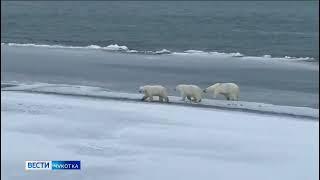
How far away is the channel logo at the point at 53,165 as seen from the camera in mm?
9758

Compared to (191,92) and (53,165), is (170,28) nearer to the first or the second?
(191,92)

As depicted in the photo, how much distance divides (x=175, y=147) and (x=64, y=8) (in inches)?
1639

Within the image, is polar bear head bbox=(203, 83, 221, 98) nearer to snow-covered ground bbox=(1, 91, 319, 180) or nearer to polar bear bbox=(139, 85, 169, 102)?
polar bear bbox=(139, 85, 169, 102)

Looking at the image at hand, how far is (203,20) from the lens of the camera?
134ft

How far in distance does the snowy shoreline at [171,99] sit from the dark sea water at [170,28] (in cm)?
980

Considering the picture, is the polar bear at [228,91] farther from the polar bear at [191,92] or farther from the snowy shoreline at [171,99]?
the polar bear at [191,92]

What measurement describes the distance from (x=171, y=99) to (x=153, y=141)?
14.4 feet

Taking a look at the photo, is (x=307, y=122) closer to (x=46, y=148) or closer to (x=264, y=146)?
(x=264, y=146)

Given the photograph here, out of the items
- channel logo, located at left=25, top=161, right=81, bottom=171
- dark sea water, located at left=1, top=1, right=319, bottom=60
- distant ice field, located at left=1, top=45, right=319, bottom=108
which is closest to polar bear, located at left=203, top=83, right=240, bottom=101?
distant ice field, located at left=1, top=45, right=319, bottom=108

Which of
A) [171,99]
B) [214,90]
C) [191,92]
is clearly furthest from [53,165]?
[214,90]

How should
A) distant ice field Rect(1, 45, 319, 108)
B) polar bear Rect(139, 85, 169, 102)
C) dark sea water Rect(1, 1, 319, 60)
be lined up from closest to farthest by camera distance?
polar bear Rect(139, 85, 169, 102), distant ice field Rect(1, 45, 319, 108), dark sea water Rect(1, 1, 319, 60)

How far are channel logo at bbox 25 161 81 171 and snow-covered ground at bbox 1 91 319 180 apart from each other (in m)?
0.12

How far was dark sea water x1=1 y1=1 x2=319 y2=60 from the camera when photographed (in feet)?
93.8

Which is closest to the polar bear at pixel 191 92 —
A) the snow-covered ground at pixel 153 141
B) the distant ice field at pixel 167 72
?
the snow-covered ground at pixel 153 141
